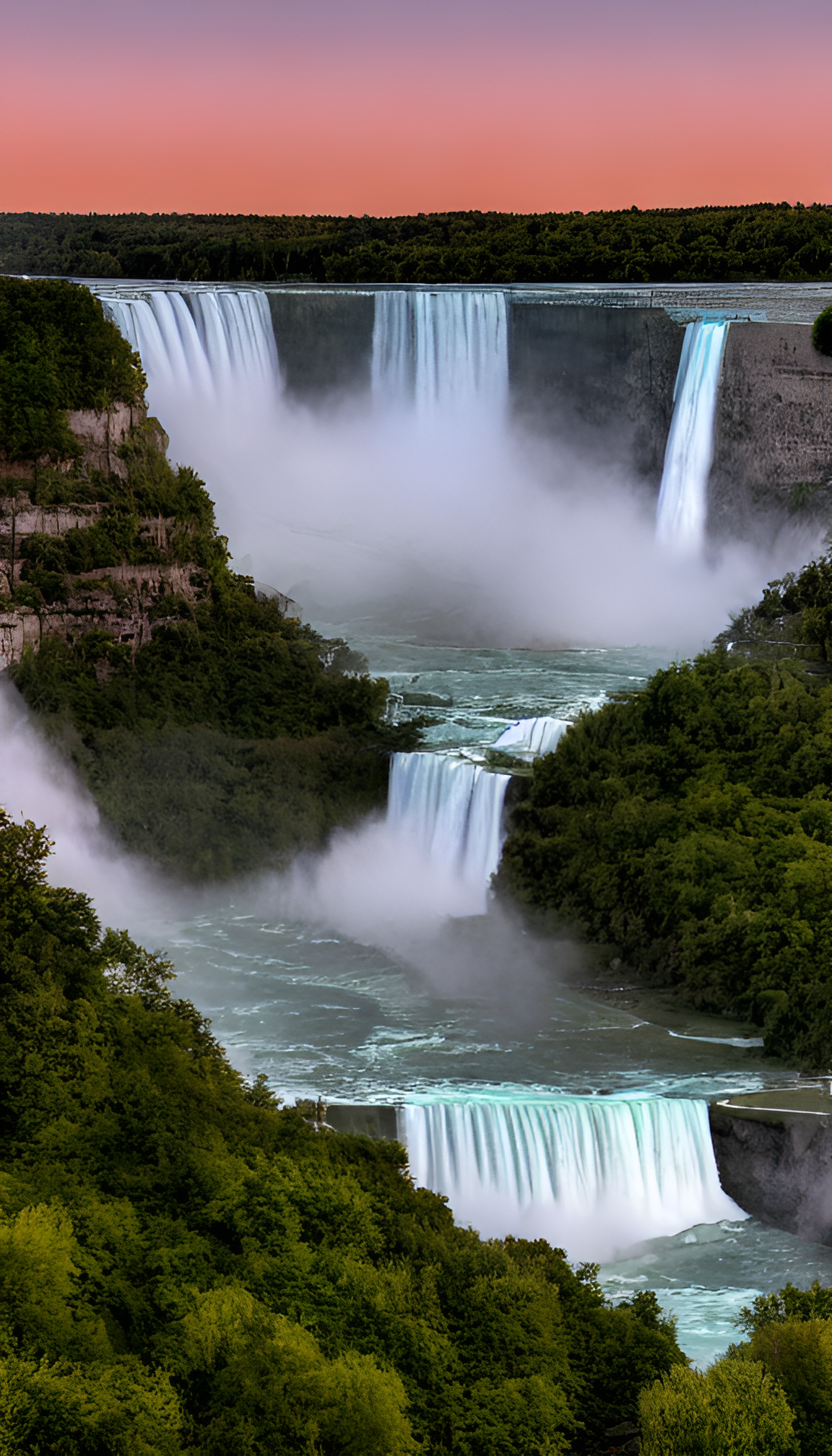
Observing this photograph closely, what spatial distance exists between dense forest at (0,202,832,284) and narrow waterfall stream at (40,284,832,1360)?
31.4ft

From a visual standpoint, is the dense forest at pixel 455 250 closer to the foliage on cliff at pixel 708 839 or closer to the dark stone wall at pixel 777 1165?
the foliage on cliff at pixel 708 839

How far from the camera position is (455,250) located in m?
45.8

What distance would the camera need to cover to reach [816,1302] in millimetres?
14406

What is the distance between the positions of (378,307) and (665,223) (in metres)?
17.6

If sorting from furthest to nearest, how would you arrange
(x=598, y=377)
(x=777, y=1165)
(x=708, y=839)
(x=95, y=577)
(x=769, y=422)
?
1. (x=598, y=377)
2. (x=769, y=422)
3. (x=95, y=577)
4. (x=708, y=839)
5. (x=777, y=1165)

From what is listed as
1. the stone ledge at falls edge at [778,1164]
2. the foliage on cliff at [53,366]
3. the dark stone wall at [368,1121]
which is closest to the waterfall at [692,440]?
the foliage on cliff at [53,366]

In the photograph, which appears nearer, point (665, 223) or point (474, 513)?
point (474, 513)

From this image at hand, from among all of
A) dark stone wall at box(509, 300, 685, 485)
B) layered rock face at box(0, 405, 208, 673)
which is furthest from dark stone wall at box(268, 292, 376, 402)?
layered rock face at box(0, 405, 208, 673)

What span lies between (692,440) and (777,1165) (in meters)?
19.3

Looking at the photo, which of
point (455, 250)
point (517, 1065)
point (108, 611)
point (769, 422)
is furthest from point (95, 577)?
point (455, 250)

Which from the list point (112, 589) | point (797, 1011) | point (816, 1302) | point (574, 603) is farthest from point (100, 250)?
point (816, 1302)

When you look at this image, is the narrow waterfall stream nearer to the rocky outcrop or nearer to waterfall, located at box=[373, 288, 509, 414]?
waterfall, located at box=[373, 288, 509, 414]

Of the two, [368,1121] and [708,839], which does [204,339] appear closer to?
[708,839]

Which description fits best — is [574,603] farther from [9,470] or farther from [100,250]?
[100,250]
